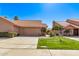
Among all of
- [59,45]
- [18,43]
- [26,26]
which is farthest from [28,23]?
[59,45]

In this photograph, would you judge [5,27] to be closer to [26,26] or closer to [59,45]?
[26,26]

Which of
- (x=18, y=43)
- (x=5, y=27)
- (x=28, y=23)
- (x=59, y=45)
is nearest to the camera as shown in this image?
(x=59, y=45)

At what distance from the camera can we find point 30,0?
644cm

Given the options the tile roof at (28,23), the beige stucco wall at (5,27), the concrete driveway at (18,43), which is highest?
the tile roof at (28,23)

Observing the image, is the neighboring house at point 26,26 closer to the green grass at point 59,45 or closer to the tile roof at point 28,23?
the tile roof at point 28,23

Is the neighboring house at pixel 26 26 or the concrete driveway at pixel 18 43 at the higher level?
the neighboring house at pixel 26 26

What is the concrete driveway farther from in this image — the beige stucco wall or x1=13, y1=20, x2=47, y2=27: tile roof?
x1=13, y1=20, x2=47, y2=27: tile roof

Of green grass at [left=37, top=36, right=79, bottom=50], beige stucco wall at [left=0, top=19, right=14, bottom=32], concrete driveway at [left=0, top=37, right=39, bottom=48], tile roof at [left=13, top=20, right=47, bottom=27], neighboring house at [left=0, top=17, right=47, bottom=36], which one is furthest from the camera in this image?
tile roof at [left=13, top=20, right=47, bottom=27]

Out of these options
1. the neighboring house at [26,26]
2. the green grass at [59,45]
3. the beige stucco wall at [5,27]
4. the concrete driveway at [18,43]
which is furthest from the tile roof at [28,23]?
the green grass at [59,45]

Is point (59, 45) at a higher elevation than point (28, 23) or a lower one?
lower

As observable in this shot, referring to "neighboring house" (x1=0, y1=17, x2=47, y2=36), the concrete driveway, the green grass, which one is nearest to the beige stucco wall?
"neighboring house" (x1=0, y1=17, x2=47, y2=36)

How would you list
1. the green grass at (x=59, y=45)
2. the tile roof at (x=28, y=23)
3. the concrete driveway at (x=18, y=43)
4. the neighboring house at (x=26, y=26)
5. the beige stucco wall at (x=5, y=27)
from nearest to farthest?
1. the green grass at (x=59, y=45)
2. the concrete driveway at (x=18, y=43)
3. the beige stucco wall at (x=5, y=27)
4. the neighboring house at (x=26, y=26)
5. the tile roof at (x=28, y=23)

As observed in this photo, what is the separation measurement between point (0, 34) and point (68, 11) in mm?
8347

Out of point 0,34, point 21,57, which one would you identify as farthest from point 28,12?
point 0,34
